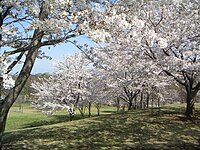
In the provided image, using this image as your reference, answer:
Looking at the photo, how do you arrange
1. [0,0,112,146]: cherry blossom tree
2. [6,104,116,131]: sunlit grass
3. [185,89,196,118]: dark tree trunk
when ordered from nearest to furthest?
[0,0,112,146]: cherry blossom tree, [185,89,196,118]: dark tree trunk, [6,104,116,131]: sunlit grass

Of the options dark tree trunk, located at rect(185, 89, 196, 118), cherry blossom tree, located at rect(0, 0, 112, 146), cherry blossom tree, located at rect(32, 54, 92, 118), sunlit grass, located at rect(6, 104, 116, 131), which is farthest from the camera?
sunlit grass, located at rect(6, 104, 116, 131)

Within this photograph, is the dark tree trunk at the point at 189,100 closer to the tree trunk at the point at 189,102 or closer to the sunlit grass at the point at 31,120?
the tree trunk at the point at 189,102

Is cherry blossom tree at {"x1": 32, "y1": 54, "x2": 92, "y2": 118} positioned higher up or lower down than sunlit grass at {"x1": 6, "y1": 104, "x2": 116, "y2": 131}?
higher up

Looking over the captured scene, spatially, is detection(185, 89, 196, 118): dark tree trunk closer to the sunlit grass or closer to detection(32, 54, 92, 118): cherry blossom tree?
detection(32, 54, 92, 118): cherry blossom tree

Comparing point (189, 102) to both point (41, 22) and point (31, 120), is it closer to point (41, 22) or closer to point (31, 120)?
point (41, 22)

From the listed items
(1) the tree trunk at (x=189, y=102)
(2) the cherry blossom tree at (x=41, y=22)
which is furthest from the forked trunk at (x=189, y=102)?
(2) the cherry blossom tree at (x=41, y=22)

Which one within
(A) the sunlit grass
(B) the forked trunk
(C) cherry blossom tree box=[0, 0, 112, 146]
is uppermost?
(C) cherry blossom tree box=[0, 0, 112, 146]

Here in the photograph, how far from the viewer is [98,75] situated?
3056 centimetres

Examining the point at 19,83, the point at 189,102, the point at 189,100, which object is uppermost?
the point at 19,83

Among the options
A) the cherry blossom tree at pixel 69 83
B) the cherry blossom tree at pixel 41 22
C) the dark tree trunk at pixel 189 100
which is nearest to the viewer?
the cherry blossom tree at pixel 41 22

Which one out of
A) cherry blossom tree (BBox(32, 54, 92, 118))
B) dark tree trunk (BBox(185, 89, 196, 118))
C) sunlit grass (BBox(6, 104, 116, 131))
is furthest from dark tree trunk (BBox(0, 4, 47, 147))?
sunlit grass (BBox(6, 104, 116, 131))

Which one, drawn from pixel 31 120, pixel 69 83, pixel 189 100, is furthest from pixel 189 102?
pixel 31 120

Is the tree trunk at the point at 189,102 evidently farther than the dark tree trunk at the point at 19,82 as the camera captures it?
Yes

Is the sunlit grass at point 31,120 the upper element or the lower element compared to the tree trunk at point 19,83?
lower
